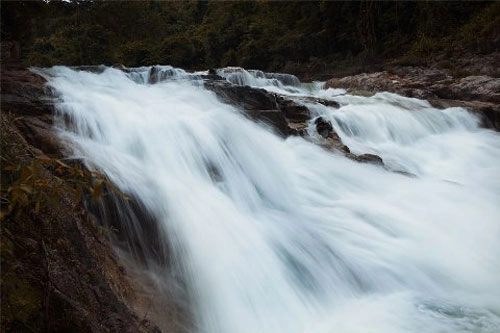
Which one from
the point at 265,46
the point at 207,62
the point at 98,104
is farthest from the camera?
the point at 207,62

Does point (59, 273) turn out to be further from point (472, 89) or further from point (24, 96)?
point (472, 89)

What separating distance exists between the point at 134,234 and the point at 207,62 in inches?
1258

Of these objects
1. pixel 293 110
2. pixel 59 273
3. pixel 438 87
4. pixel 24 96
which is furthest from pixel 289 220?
Result: pixel 438 87

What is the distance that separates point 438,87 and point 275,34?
1862 cm

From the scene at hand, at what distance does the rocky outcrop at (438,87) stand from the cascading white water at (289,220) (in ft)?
13.8

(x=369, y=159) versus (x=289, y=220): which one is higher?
(x=369, y=159)

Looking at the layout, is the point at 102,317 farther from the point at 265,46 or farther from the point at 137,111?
the point at 265,46

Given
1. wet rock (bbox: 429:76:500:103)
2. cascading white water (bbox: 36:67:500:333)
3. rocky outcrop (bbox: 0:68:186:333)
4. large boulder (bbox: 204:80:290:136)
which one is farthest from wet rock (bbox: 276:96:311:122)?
wet rock (bbox: 429:76:500:103)

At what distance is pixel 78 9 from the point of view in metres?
8.67

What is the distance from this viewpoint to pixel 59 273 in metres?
2.10

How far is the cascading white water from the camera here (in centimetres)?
384

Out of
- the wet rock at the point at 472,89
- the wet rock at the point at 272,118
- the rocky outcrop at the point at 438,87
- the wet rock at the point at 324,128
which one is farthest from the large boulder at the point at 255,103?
the wet rock at the point at 472,89

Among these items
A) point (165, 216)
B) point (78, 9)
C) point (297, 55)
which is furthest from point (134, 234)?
point (297, 55)

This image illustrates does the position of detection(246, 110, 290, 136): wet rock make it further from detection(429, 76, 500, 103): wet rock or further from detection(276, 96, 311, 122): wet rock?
detection(429, 76, 500, 103): wet rock
